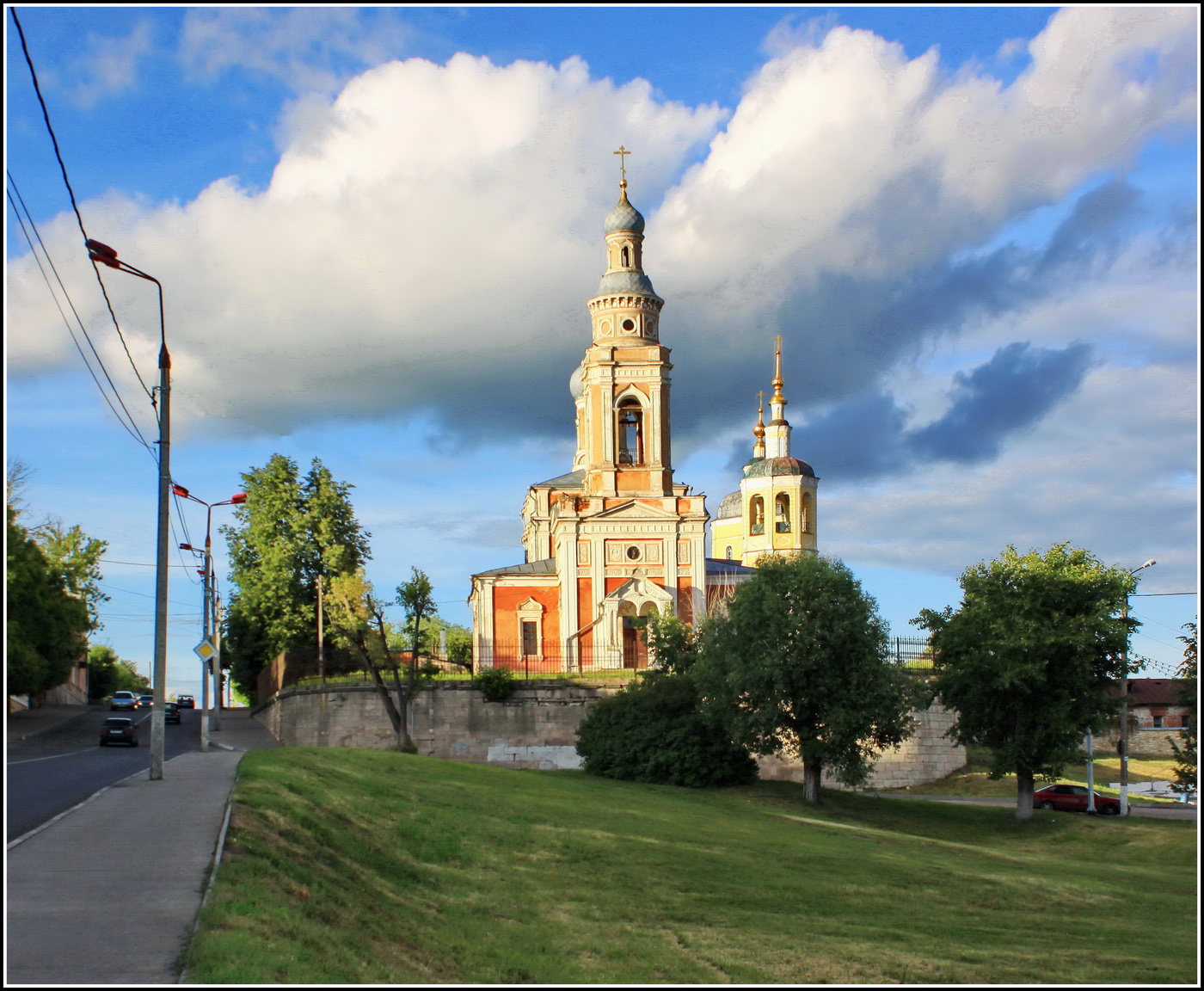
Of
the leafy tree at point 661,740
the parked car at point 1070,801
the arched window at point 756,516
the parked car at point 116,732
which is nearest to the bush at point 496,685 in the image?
the leafy tree at point 661,740

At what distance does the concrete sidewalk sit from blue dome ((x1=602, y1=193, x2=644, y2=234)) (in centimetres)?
5445

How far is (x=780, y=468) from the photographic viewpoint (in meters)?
78.1

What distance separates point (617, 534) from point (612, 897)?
46989mm

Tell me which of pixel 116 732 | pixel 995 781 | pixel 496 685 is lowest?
pixel 995 781

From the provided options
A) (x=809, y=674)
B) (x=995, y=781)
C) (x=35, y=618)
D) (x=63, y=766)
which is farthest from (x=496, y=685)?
(x=35, y=618)

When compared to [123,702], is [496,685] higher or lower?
higher

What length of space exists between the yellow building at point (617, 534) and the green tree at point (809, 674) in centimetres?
2179

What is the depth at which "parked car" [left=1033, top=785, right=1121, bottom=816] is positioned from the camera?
41.8 metres

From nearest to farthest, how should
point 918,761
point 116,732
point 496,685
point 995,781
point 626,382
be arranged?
point 116,732 < point 496,685 < point 995,781 < point 918,761 < point 626,382

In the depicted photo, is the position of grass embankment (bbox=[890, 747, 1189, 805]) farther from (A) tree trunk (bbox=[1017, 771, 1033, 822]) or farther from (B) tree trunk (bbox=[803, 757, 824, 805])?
(B) tree trunk (bbox=[803, 757, 824, 805])

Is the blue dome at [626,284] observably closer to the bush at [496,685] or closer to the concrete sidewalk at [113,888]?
the bush at [496,685]

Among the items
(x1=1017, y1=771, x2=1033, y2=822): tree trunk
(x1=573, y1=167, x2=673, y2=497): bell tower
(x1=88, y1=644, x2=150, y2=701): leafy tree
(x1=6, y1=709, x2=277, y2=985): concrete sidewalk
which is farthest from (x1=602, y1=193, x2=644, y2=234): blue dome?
(x1=88, y1=644, x2=150, y2=701): leafy tree

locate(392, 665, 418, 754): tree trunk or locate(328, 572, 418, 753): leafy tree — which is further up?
locate(328, 572, 418, 753): leafy tree

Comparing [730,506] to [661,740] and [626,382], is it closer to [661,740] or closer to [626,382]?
[626,382]
